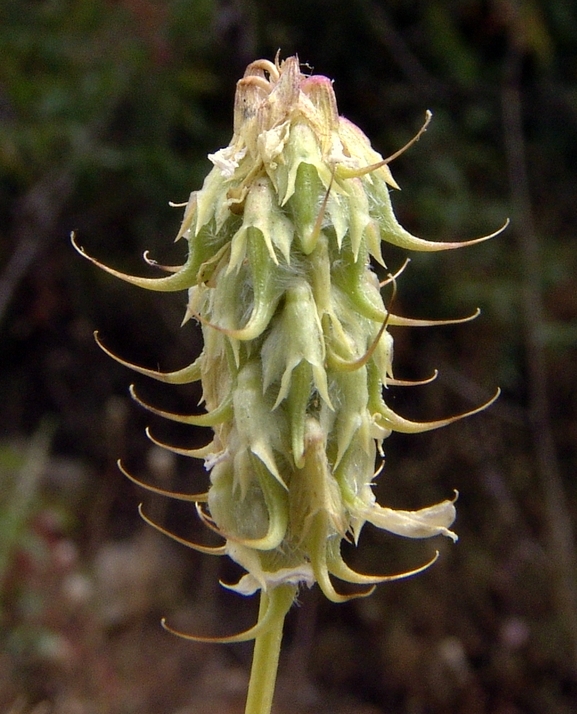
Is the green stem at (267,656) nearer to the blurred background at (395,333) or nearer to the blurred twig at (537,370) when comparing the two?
the blurred background at (395,333)

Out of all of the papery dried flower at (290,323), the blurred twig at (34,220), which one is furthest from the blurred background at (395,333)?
the papery dried flower at (290,323)

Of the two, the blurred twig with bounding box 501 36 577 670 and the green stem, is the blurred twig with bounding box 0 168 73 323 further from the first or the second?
the green stem

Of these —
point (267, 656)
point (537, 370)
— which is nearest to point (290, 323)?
point (267, 656)

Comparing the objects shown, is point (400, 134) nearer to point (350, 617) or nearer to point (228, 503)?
point (350, 617)

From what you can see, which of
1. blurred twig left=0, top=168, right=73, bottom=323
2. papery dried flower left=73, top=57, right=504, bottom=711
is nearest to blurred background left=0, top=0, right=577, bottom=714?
blurred twig left=0, top=168, right=73, bottom=323

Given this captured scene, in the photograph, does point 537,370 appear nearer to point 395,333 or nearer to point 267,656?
point 395,333

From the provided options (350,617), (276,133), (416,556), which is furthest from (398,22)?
(276,133)
